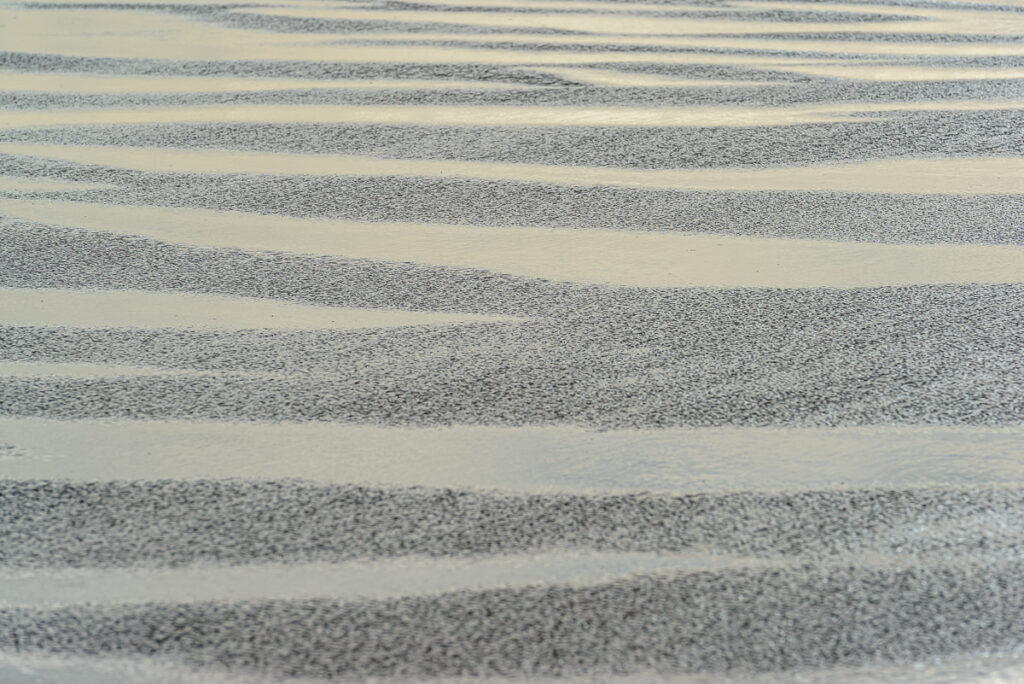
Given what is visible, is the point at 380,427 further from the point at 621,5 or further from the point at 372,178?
the point at 621,5

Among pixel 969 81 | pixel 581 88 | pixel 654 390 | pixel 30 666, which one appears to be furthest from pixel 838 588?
pixel 969 81

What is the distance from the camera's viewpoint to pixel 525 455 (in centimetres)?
164

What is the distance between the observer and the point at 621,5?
4281mm

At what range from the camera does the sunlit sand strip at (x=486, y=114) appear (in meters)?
3.06

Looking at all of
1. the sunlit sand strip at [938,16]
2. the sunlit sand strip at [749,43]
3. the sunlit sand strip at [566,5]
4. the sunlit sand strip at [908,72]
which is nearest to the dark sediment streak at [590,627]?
the sunlit sand strip at [908,72]

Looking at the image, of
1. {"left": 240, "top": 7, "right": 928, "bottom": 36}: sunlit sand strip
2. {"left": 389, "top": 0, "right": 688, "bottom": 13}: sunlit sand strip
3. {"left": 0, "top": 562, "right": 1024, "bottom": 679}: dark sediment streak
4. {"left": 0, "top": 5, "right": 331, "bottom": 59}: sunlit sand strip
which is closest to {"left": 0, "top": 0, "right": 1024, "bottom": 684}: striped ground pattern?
{"left": 0, "top": 562, "right": 1024, "bottom": 679}: dark sediment streak

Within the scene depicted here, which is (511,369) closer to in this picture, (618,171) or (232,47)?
(618,171)

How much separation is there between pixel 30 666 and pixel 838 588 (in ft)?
2.99

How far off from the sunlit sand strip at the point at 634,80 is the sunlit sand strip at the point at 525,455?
1.85m

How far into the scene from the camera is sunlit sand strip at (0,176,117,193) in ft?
8.63

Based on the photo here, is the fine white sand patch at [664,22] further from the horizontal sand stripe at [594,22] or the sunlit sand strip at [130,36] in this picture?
the sunlit sand strip at [130,36]

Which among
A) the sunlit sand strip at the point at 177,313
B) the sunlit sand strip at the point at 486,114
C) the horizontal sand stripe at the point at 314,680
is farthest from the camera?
the sunlit sand strip at the point at 486,114

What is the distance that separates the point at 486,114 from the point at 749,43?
1.15 metres

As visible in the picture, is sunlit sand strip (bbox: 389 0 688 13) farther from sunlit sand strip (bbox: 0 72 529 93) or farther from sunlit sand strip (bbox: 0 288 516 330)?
sunlit sand strip (bbox: 0 288 516 330)
